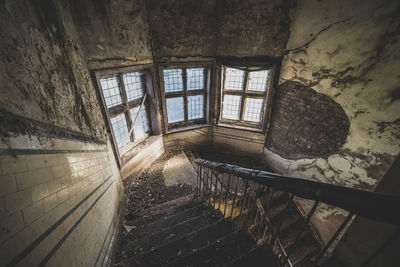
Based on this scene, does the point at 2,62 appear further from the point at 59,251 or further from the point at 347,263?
the point at 347,263

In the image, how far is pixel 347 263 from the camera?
1.47 meters

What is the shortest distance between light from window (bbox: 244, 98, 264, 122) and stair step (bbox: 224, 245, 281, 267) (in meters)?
4.15

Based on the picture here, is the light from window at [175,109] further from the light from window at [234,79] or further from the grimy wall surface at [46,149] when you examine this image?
the grimy wall surface at [46,149]

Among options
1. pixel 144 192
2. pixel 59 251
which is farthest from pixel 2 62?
pixel 144 192

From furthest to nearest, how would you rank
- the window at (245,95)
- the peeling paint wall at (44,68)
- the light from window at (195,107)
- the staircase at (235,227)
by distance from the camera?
1. the light from window at (195,107)
2. the window at (245,95)
3. the peeling paint wall at (44,68)
4. the staircase at (235,227)

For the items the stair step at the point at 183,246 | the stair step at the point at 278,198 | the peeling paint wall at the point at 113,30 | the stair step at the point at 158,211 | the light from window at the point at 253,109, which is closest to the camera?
the stair step at the point at 183,246

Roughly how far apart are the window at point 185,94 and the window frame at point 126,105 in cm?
40

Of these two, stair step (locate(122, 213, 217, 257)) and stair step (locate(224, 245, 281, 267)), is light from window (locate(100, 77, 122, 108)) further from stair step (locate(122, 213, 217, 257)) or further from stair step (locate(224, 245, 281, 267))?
stair step (locate(224, 245, 281, 267))

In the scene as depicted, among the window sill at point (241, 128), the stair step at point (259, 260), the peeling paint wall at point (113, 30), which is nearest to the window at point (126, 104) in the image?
the peeling paint wall at point (113, 30)

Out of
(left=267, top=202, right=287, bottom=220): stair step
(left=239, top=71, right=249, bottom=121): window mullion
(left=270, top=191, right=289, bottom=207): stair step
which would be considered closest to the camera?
(left=267, top=202, right=287, bottom=220): stair step

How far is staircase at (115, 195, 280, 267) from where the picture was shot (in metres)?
1.76

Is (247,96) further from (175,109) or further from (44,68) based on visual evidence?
(44,68)

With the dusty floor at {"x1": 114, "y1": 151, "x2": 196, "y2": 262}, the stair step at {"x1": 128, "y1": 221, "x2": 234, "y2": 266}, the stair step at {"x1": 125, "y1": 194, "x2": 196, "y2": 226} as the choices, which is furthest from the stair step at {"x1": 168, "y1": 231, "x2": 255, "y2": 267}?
the dusty floor at {"x1": 114, "y1": 151, "x2": 196, "y2": 262}

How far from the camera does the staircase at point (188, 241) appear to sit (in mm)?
1760
